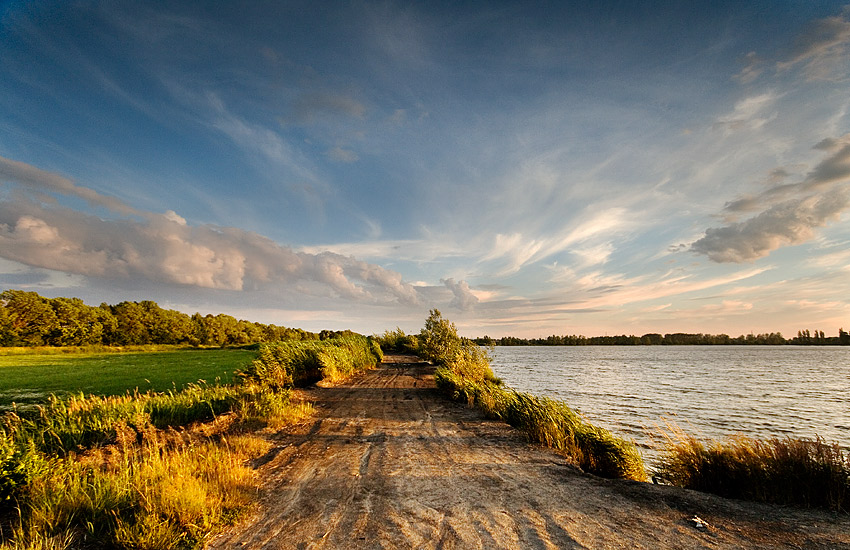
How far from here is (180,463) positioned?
219 inches

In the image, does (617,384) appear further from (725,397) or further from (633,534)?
(633,534)

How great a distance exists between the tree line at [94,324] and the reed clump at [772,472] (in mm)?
72671

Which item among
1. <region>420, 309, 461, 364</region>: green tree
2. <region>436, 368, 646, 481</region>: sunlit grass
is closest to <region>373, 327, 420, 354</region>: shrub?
<region>420, 309, 461, 364</region>: green tree

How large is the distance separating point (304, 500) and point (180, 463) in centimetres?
206

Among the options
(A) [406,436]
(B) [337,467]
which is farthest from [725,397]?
(B) [337,467]

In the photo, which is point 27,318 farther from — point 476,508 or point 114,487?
point 476,508

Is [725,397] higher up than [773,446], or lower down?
lower down

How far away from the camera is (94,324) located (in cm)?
7131

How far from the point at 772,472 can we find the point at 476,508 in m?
4.65

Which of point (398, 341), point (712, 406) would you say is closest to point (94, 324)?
point (398, 341)

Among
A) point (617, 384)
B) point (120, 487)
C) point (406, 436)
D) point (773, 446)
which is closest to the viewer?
point (120, 487)

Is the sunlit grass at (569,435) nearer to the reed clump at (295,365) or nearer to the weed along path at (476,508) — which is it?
the weed along path at (476,508)

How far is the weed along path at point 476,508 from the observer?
13.8 feet

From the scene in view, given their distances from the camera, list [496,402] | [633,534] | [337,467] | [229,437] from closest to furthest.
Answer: [633,534] → [337,467] → [229,437] → [496,402]
